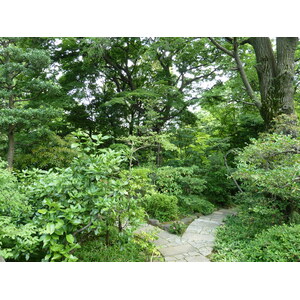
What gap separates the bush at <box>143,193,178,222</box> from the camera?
363cm

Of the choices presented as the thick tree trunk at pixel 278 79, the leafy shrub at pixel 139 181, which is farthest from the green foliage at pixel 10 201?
the thick tree trunk at pixel 278 79

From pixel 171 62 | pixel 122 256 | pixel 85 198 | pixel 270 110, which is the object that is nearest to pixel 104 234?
pixel 122 256

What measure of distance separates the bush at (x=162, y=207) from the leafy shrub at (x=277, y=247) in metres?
1.48

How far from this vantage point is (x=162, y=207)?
3.72 meters

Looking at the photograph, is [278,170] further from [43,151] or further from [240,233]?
[43,151]

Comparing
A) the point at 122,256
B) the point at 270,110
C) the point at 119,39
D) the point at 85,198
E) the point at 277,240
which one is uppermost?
the point at 119,39

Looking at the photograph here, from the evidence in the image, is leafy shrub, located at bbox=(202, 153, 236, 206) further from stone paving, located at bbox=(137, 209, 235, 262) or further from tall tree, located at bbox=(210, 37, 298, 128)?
tall tree, located at bbox=(210, 37, 298, 128)

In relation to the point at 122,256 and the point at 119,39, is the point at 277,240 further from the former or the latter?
the point at 119,39

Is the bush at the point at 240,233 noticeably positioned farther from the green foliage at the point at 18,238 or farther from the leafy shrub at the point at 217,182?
the green foliage at the point at 18,238

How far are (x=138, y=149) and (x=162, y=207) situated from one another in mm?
1503

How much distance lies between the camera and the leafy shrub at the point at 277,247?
1.94m

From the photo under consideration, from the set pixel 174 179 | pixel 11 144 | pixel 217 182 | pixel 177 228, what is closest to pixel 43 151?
pixel 11 144
